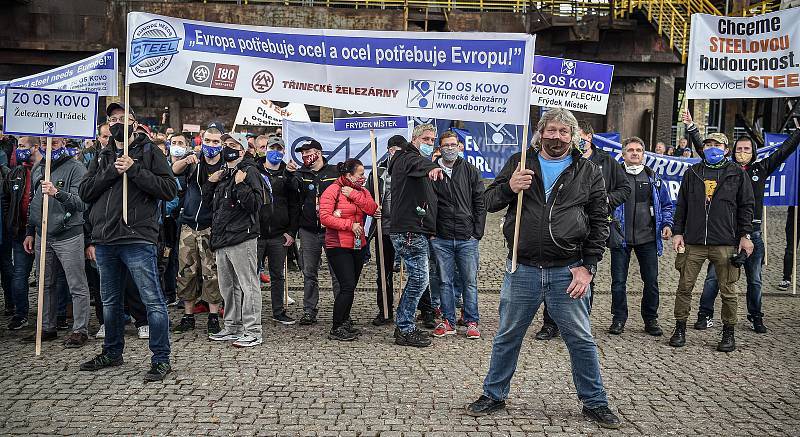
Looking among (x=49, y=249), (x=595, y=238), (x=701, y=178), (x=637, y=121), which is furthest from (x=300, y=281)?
(x=637, y=121)

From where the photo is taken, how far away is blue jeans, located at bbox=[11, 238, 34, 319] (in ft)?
27.6

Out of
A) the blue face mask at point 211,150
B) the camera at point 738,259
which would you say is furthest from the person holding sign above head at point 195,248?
the camera at point 738,259

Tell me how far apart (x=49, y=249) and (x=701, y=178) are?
6.42m

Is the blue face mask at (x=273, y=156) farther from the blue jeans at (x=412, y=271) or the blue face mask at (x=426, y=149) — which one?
the blue jeans at (x=412, y=271)

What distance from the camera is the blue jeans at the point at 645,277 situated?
27.9 feet

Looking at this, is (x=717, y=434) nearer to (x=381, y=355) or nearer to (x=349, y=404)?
(x=349, y=404)

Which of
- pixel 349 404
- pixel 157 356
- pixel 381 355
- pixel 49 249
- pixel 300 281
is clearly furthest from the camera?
pixel 300 281

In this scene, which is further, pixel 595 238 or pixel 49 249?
pixel 49 249

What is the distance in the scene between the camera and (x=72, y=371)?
6734mm

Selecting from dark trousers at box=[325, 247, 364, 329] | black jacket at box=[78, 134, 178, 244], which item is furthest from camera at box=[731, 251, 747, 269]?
black jacket at box=[78, 134, 178, 244]

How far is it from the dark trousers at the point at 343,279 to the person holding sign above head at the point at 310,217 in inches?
26.0

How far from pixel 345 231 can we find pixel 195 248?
5.47 ft

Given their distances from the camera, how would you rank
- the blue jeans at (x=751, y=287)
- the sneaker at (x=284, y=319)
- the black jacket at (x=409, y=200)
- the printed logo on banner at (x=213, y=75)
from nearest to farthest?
1. the printed logo on banner at (x=213, y=75)
2. the black jacket at (x=409, y=200)
3. the blue jeans at (x=751, y=287)
4. the sneaker at (x=284, y=319)

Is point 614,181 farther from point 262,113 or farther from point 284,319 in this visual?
point 262,113
